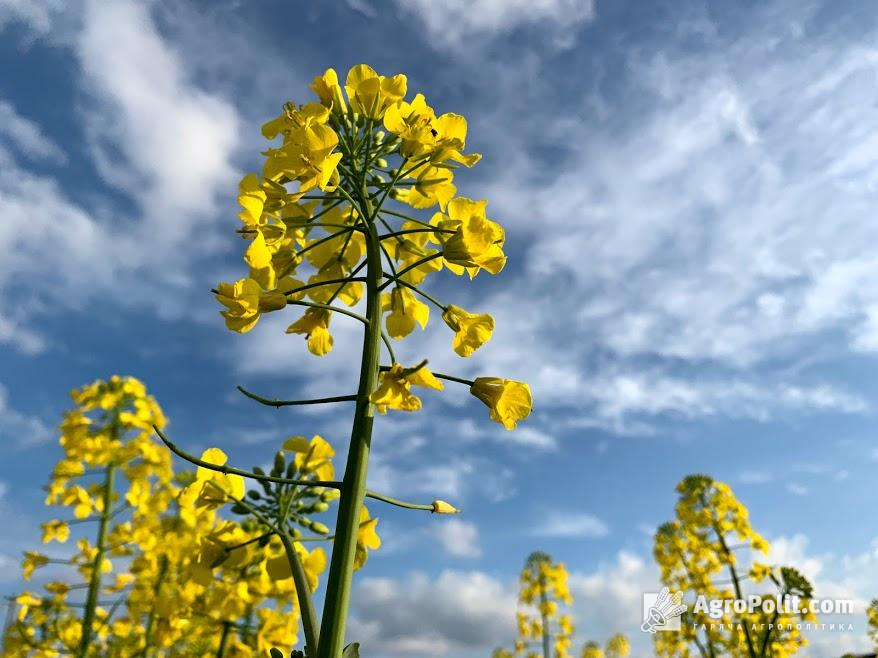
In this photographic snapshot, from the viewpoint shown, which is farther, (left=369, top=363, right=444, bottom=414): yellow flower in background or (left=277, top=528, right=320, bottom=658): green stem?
(left=369, top=363, right=444, bottom=414): yellow flower in background

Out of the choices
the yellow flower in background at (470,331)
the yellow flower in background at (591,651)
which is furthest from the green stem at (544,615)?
the yellow flower in background at (470,331)

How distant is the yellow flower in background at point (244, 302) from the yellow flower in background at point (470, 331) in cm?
56

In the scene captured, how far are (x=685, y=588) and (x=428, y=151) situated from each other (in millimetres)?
9931

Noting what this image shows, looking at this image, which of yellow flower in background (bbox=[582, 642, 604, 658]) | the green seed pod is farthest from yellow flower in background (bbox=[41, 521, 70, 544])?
yellow flower in background (bbox=[582, 642, 604, 658])

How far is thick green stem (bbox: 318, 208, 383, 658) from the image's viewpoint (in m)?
1.45

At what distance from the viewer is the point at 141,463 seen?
6.94m

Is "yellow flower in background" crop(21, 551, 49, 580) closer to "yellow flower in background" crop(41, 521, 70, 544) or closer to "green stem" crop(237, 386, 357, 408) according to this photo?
"yellow flower in background" crop(41, 521, 70, 544)

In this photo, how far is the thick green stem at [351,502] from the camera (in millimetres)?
1445

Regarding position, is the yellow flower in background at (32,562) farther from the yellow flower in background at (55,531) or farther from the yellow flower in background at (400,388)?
the yellow flower in background at (400,388)

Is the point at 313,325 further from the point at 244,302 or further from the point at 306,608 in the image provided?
the point at 306,608

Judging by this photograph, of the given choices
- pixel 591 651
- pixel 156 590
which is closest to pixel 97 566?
pixel 156 590

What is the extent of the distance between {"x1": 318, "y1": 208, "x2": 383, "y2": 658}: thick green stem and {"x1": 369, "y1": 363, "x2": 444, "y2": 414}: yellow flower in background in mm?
38

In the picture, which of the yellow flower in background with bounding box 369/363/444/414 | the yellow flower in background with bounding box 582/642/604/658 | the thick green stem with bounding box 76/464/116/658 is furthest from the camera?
the yellow flower in background with bounding box 582/642/604/658

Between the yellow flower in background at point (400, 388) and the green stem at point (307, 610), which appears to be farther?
the yellow flower in background at point (400, 388)
